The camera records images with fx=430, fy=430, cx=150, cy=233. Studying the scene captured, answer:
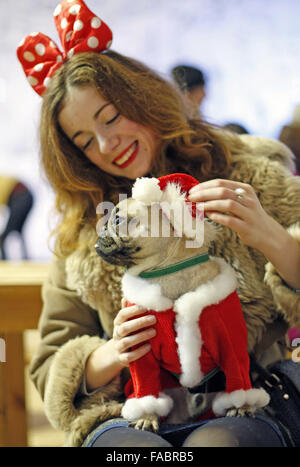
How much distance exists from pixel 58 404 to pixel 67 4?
0.74 m

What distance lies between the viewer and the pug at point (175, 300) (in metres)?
0.57

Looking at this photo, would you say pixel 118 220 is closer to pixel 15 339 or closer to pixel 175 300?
pixel 175 300

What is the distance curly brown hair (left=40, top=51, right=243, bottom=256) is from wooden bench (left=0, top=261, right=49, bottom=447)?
303 millimetres

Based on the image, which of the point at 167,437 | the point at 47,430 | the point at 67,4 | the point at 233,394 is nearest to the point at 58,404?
the point at 167,437

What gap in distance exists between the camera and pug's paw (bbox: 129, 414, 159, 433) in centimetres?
60

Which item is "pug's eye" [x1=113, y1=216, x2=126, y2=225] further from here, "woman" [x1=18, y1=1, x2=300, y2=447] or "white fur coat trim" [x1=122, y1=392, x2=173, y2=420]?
"white fur coat trim" [x1=122, y1=392, x2=173, y2=420]

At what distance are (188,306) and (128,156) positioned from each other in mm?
340

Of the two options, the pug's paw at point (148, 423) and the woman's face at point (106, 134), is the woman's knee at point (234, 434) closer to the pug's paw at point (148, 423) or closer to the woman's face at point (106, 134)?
the pug's paw at point (148, 423)

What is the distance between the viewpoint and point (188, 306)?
568mm

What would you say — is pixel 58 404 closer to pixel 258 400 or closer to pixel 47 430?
pixel 258 400

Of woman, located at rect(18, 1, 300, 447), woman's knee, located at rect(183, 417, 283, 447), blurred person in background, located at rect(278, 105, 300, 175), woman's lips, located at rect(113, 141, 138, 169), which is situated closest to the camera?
woman's knee, located at rect(183, 417, 283, 447)

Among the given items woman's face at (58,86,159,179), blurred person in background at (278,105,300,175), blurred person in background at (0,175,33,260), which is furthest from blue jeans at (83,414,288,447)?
blurred person in background at (0,175,33,260)

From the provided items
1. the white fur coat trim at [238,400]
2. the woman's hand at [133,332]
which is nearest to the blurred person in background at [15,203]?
the woman's hand at [133,332]

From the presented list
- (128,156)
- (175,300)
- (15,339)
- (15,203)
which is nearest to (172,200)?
(175,300)
